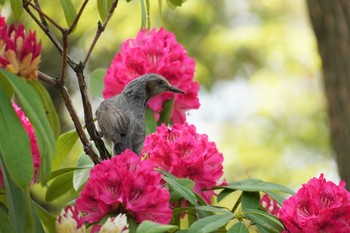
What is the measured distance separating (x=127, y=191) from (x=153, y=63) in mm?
554

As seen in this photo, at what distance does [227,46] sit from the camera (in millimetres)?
8109

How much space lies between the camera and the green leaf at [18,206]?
1.24m

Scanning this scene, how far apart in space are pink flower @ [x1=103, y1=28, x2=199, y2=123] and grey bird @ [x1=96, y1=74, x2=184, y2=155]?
0.24 feet

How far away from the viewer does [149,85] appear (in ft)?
5.64

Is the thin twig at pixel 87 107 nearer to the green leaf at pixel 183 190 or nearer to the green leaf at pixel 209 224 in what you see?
the green leaf at pixel 183 190

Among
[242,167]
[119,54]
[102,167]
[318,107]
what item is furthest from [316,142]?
[102,167]

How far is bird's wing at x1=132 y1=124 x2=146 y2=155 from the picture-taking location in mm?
1598

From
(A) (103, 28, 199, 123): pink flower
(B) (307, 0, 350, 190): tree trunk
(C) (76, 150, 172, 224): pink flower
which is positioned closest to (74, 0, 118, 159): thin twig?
(C) (76, 150, 172, 224): pink flower

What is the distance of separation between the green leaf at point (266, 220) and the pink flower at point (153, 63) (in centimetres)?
50

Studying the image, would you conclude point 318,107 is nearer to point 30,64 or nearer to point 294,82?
point 294,82

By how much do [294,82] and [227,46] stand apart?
92cm

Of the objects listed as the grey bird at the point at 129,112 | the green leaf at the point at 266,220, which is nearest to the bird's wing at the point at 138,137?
the grey bird at the point at 129,112

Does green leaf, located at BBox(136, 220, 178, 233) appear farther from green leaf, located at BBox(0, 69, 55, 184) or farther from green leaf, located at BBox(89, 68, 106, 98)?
green leaf, located at BBox(89, 68, 106, 98)

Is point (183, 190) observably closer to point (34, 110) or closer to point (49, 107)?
point (49, 107)
